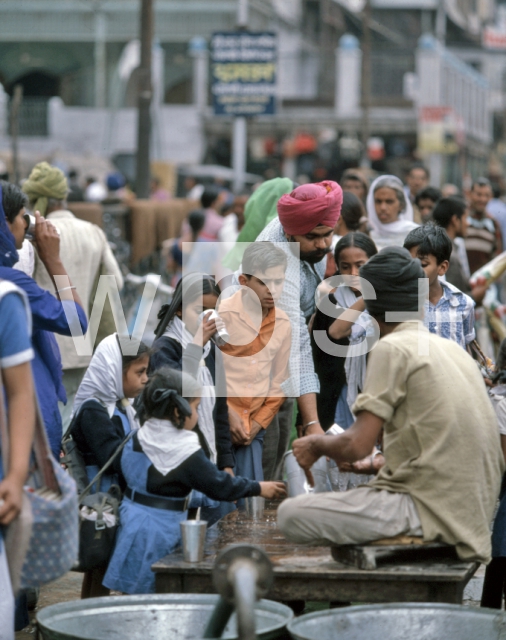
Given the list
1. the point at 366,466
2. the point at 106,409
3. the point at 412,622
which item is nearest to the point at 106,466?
the point at 106,409

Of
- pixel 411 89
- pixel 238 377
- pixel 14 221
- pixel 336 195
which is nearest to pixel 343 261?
pixel 336 195

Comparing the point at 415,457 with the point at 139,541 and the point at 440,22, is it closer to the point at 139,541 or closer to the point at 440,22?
the point at 139,541

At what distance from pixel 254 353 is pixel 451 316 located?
1.07 m

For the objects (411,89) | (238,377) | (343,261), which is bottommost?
(238,377)

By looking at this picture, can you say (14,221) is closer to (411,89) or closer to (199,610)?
(199,610)

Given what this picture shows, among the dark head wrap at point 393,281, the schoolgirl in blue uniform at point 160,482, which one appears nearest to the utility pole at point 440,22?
the schoolgirl in blue uniform at point 160,482

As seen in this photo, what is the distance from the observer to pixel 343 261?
653cm

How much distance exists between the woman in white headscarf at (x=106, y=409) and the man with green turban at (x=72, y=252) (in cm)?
153

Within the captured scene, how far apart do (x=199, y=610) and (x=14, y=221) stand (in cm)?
195

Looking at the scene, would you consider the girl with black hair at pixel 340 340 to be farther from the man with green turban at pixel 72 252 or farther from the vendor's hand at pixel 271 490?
the man with green turban at pixel 72 252

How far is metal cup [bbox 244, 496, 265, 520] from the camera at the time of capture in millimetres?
5336

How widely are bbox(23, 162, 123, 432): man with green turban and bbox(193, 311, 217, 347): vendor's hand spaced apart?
177 centimetres

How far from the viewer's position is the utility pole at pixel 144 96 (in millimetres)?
16359

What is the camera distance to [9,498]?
350 cm
